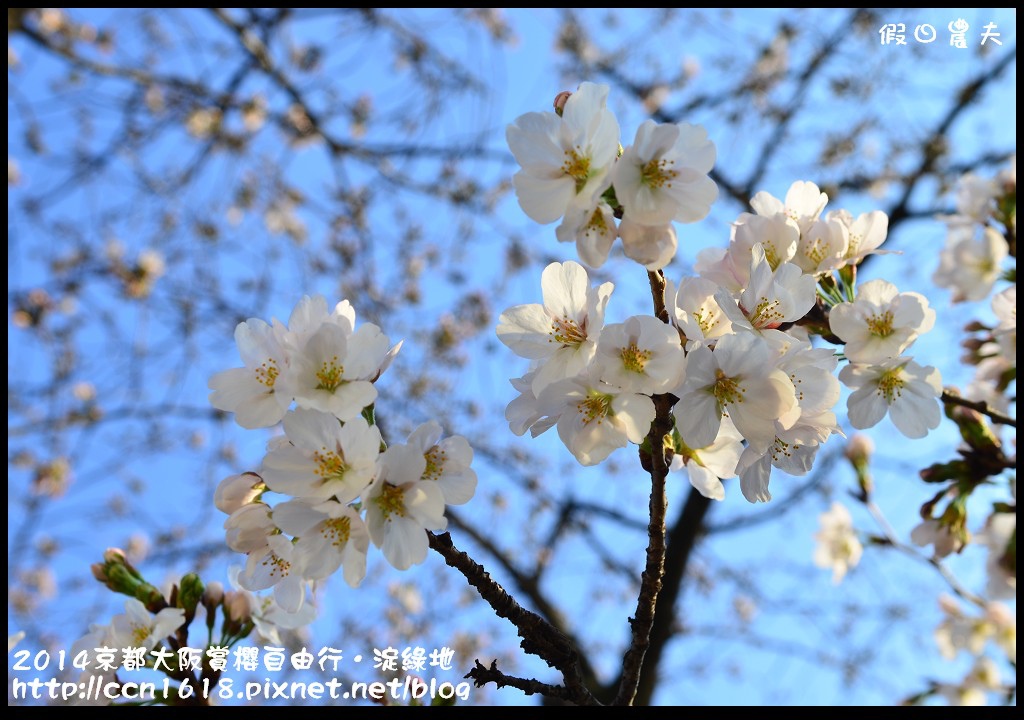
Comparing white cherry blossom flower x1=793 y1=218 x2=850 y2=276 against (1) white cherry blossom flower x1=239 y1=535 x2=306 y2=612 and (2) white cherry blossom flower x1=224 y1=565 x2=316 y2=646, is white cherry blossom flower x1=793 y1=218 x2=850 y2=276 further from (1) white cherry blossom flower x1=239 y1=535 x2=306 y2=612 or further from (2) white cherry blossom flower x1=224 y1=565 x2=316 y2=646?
(2) white cherry blossom flower x1=224 y1=565 x2=316 y2=646

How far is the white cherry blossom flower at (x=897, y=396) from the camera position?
105cm

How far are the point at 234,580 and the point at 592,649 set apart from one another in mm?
3749

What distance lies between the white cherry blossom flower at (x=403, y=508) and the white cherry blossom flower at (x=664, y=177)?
1.25 ft

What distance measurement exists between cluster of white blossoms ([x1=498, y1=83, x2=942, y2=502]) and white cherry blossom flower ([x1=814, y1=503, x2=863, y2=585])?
1.52 meters

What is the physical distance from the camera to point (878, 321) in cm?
102

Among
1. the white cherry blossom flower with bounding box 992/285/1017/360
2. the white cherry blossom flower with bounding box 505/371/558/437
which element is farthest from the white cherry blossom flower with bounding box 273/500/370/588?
the white cherry blossom flower with bounding box 992/285/1017/360

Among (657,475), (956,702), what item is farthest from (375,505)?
(956,702)

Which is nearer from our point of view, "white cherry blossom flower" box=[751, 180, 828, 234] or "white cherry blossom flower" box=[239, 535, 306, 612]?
"white cherry blossom flower" box=[239, 535, 306, 612]

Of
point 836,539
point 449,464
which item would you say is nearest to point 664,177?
point 449,464

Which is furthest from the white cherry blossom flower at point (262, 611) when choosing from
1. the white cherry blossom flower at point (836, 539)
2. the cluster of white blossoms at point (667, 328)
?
the white cherry blossom flower at point (836, 539)

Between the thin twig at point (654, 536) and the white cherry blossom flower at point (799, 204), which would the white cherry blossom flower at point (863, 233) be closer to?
the white cherry blossom flower at point (799, 204)

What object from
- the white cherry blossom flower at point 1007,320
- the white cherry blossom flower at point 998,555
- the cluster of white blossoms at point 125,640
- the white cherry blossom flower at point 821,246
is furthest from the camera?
the white cherry blossom flower at point 998,555

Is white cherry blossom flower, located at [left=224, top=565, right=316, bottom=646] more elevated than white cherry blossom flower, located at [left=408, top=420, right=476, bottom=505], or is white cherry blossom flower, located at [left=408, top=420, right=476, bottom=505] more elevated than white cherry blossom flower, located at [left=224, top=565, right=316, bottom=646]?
white cherry blossom flower, located at [left=408, top=420, right=476, bottom=505]

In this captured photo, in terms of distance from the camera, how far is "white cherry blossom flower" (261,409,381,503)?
0.83m
